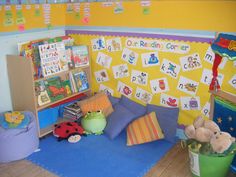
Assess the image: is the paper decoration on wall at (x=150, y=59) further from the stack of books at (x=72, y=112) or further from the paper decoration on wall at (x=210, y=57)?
the stack of books at (x=72, y=112)

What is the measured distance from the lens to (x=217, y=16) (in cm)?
221

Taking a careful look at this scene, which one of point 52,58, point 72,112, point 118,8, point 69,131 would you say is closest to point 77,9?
point 118,8

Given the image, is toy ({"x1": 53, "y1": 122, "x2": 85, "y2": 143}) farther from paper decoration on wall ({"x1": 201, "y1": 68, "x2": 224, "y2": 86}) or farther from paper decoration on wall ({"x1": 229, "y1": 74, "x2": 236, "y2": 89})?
paper decoration on wall ({"x1": 229, "y1": 74, "x2": 236, "y2": 89})

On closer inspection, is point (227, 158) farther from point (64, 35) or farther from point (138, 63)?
point (64, 35)

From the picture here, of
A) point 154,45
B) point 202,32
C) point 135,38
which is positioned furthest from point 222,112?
point 135,38

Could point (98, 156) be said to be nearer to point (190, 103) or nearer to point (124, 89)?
point (124, 89)

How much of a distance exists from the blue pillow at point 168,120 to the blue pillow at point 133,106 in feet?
0.60

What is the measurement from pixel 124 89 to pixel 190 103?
78 cm

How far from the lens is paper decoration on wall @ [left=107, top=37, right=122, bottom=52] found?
292 cm

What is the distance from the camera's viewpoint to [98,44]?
122 inches

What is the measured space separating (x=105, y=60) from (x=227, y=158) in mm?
1701

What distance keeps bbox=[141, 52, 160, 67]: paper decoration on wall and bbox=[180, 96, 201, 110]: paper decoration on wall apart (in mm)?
447

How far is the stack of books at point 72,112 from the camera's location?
3031 millimetres

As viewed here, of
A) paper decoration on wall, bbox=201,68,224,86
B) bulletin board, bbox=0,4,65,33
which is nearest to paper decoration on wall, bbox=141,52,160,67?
paper decoration on wall, bbox=201,68,224,86
